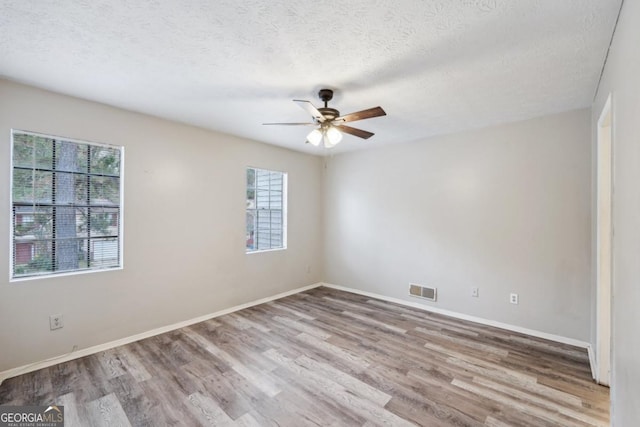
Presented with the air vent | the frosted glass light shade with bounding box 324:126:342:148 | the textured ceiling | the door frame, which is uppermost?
the textured ceiling

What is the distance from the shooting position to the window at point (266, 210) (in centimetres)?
433

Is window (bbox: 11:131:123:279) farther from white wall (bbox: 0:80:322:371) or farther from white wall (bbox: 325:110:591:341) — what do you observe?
white wall (bbox: 325:110:591:341)

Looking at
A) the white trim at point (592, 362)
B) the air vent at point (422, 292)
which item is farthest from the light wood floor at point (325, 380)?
the air vent at point (422, 292)

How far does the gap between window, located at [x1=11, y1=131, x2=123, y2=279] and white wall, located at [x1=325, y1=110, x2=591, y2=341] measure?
3413 mm

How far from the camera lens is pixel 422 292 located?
4.07m

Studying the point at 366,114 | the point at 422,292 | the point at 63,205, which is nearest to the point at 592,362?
the point at 422,292

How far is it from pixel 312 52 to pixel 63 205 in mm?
2724

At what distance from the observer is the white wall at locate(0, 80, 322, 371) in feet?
7.91

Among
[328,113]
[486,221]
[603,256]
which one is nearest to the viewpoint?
[603,256]

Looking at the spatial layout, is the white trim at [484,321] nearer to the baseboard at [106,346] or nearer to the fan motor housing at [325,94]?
the baseboard at [106,346]

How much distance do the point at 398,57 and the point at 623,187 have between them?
1.51 m

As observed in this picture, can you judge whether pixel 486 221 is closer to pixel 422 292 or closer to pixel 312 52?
pixel 422 292

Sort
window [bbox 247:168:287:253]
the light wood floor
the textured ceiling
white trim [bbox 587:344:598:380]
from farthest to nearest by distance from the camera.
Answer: window [bbox 247:168:287:253], white trim [bbox 587:344:598:380], the light wood floor, the textured ceiling

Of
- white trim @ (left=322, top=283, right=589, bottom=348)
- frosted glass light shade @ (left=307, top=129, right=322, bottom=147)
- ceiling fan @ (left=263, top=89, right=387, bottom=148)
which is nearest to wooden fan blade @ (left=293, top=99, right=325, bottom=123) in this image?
ceiling fan @ (left=263, top=89, right=387, bottom=148)
